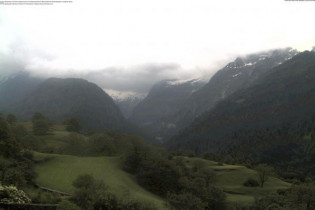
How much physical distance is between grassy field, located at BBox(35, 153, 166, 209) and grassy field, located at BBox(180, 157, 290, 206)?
29340 millimetres

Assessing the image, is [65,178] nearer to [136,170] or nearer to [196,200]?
[136,170]

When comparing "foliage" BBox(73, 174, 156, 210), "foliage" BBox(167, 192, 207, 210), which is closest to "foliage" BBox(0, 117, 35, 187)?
"foliage" BBox(73, 174, 156, 210)

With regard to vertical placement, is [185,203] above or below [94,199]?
below

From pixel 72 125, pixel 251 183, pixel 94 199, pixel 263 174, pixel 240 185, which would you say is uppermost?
pixel 72 125

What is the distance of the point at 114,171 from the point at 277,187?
194ft

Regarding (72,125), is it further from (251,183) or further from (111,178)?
(251,183)

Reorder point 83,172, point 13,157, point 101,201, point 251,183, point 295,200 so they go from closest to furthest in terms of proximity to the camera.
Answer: point 101,201
point 295,200
point 13,157
point 83,172
point 251,183

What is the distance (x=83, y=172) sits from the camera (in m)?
90.2

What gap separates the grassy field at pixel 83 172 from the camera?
80.2m

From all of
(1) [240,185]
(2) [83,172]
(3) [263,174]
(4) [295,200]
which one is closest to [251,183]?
(1) [240,185]

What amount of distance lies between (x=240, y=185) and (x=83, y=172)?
59754 millimetres

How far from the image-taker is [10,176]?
5781cm

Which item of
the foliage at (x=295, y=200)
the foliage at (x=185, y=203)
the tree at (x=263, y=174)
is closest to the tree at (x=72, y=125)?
the tree at (x=263, y=174)

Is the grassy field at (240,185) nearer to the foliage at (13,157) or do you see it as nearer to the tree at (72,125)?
the foliage at (13,157)
